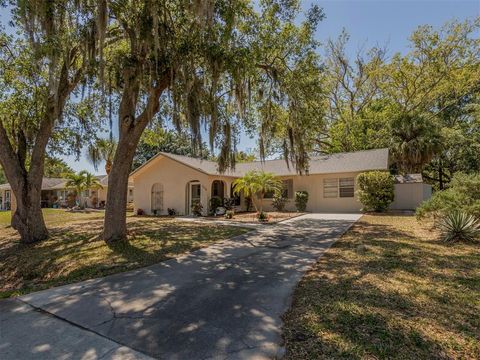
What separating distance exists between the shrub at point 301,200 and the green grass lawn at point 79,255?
8.70 metres

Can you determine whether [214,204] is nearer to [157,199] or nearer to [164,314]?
[157,199]

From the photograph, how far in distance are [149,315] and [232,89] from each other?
8.52m

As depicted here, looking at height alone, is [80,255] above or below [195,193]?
below

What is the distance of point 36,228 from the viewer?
10.2 m

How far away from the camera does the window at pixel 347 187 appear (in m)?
18.1

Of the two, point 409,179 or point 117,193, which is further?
point 409,179

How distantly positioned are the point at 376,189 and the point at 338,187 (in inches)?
120

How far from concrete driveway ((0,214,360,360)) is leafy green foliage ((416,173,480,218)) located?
5512 millimetres

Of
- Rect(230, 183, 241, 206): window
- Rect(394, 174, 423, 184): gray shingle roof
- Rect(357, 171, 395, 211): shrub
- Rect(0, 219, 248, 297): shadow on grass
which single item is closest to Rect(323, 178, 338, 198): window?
Rect(357, 171, 395, 211): shrub

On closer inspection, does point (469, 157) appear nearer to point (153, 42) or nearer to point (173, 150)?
point (153, 42)

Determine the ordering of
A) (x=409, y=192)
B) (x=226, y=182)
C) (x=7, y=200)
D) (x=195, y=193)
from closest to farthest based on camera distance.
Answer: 1. (x=409, y=192)
2. (x=195, y=193)
3. (x=226, y=182)
4. (x=7, y=200)

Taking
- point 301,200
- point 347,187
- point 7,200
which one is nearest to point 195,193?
point 301,200

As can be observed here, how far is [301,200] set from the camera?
18.7 m

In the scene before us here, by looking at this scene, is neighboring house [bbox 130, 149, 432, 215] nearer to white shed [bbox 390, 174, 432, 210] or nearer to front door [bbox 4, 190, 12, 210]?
white shed [bbox 390, 174, 432, 210]
